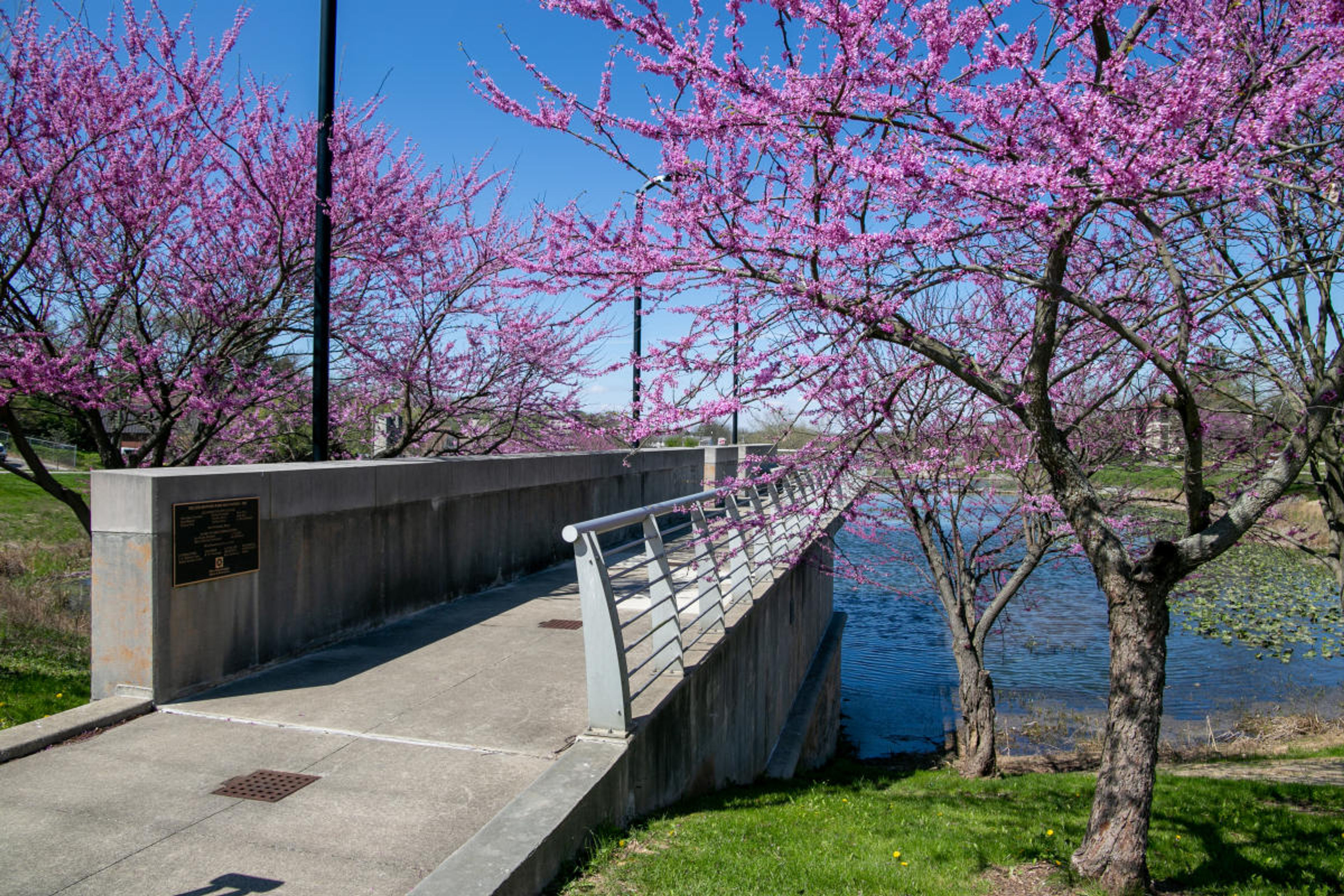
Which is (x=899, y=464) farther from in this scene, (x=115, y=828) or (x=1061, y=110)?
(x=115, y=828)

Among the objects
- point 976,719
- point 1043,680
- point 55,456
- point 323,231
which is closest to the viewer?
point 323,231

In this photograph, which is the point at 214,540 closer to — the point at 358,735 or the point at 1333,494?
the point at 358,735

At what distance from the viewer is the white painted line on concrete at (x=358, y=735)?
5.09m

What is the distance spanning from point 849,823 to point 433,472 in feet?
15.9

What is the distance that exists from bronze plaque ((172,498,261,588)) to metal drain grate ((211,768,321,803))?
1.62 metres

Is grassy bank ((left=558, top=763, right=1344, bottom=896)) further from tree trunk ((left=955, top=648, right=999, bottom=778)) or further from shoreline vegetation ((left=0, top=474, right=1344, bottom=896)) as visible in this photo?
tree trunk ((left=955, top=648, right=999, bottom=778))

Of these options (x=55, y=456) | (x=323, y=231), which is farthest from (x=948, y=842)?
(x=55, y=456)

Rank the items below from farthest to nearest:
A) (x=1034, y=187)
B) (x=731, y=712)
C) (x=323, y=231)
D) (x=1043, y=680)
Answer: (x=1043, y=680) < (x=323, y=231) < (x=731, y=712) < (x=1034, y=187)

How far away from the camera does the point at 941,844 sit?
5621 mm

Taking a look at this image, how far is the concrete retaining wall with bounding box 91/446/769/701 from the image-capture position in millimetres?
5652

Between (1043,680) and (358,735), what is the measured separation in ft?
49.1

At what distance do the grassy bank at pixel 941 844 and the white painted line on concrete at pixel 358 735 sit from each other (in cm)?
75

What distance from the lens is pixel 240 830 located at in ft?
13.4

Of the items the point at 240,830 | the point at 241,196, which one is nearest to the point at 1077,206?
the point at 240,830
